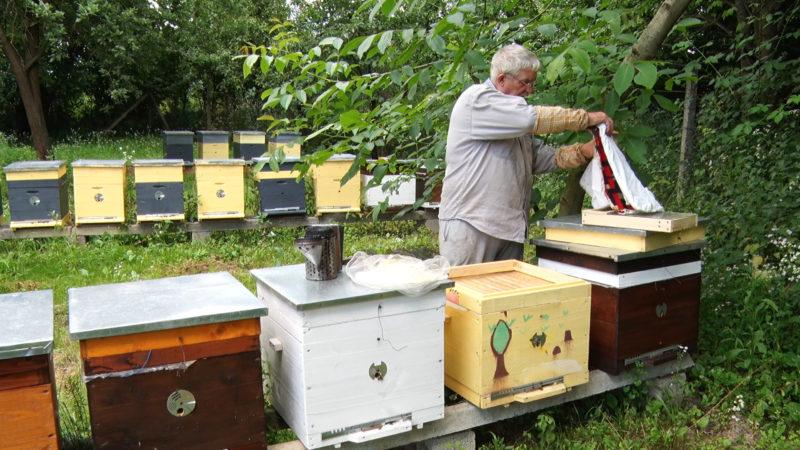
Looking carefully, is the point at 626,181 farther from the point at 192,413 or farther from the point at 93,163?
the point at 93,163

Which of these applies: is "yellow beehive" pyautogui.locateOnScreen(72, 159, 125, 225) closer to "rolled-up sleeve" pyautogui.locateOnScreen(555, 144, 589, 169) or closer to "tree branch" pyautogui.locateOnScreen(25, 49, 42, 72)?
"rolled-up sleeve" pyautogui.locateOnScreen(555, 144, 589, 169)

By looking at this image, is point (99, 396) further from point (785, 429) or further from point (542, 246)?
point (785, 429)

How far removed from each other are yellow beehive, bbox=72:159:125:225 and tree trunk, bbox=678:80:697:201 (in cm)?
516

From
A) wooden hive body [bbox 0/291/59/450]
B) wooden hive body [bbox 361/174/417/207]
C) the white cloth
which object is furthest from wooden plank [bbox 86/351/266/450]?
wooden hive body [bbox 361/174/417/207]

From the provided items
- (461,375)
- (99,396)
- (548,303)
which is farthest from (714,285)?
(99,396)

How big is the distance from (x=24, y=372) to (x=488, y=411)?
1.56 m

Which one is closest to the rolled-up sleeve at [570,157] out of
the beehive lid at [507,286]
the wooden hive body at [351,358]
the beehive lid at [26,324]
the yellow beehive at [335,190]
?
the beehive lid at [507,286]

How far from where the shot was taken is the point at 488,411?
2.46 metres

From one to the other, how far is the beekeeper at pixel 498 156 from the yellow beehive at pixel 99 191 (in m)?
4.17

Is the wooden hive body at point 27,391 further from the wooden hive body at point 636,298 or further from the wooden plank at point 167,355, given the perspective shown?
the wooden hive body at point 636,298

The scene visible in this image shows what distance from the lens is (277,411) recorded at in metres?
2.37

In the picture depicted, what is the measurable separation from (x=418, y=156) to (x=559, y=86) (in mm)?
1049

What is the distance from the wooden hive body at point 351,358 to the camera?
201 centimetres

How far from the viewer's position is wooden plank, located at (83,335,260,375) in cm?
178
